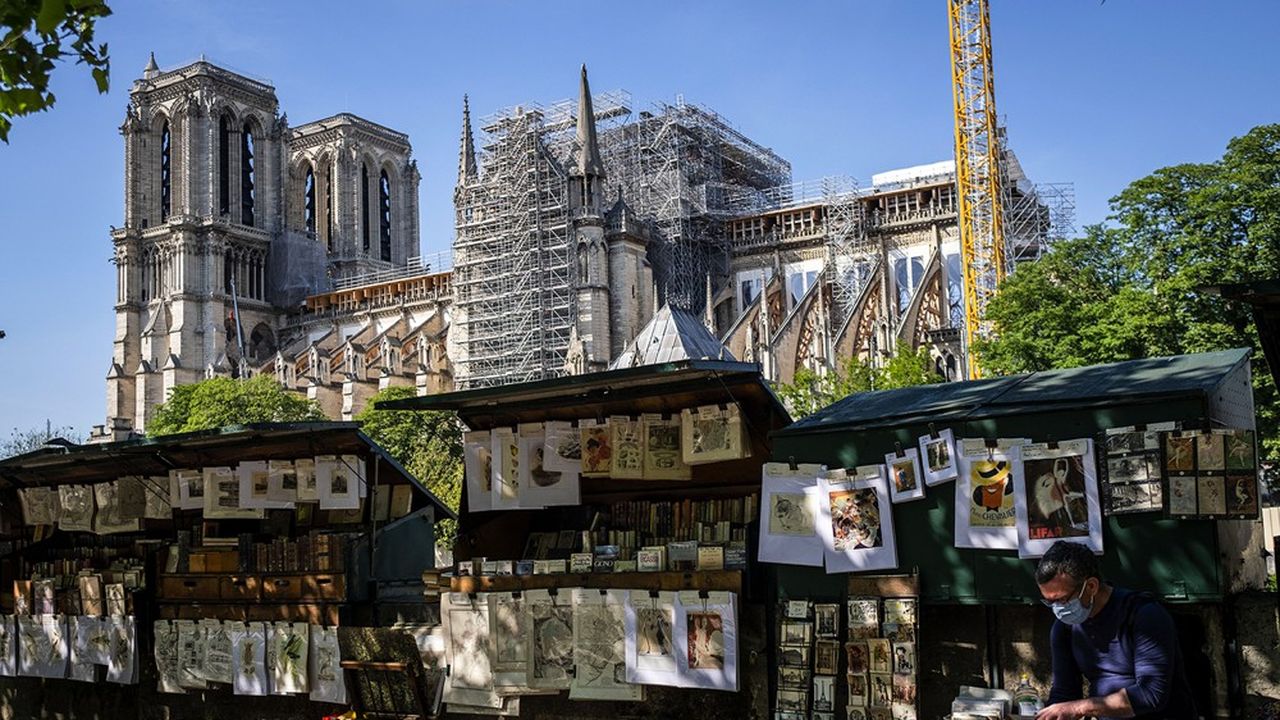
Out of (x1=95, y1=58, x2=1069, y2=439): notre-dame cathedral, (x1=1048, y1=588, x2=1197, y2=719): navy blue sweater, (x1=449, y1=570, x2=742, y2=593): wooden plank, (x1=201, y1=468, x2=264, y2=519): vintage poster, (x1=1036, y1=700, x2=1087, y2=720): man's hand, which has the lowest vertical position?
(x1=1036, y1=700, x2=1087, y2=720): man's hand

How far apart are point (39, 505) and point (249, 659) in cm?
474

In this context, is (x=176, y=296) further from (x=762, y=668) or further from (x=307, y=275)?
(x=762, y=668)

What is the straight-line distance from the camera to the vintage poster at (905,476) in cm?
905

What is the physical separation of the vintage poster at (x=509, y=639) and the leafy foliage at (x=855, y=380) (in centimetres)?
3150

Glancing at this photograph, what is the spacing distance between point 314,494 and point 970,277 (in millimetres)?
45963

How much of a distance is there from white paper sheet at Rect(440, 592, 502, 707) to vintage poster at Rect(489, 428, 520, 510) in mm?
1104

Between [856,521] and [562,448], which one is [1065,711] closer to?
[856,521]

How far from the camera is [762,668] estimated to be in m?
9.91

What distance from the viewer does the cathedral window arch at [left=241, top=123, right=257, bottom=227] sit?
8000 cm

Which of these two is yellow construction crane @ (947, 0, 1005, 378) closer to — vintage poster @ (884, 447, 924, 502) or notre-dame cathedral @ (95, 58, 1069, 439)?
notre-dame cathedral @ (95, 58, 1069, 439)

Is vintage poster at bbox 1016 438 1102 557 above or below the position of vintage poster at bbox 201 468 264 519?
below

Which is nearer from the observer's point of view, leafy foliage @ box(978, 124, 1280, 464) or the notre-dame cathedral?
leafy foliage @ box(978, 124, 1280, 464)

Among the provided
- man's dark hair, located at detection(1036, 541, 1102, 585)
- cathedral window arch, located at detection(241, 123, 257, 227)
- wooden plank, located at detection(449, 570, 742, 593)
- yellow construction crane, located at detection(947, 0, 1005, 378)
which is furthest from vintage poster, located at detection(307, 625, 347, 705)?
cathedral window arch, located at detection(241, 123, 257, 227)

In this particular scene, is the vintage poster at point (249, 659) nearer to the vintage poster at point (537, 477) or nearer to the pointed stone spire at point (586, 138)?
the vintage poster at point (537, 477)
